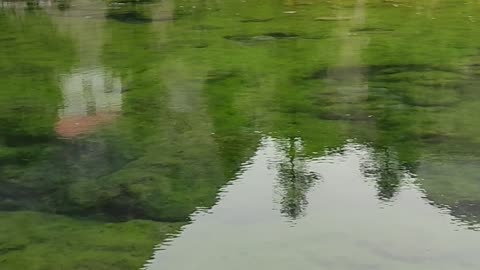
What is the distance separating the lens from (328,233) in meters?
2.67

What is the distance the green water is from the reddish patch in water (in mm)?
19

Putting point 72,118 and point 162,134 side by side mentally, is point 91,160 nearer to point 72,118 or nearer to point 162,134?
point 162,134

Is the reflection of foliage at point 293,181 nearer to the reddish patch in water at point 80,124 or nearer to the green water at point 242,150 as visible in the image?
the green water at point 242,150

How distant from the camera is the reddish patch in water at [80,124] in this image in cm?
378

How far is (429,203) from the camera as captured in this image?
2863mm

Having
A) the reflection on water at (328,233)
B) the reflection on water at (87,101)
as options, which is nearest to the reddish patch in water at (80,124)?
the reflection on water at (87,101)

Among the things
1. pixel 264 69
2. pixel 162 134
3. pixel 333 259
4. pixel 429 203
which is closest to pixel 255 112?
pixel 162 134

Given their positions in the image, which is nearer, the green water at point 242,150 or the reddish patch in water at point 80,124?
the green water at point 242,150

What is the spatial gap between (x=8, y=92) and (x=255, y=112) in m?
1.56

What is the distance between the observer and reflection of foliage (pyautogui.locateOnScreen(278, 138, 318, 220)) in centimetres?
290

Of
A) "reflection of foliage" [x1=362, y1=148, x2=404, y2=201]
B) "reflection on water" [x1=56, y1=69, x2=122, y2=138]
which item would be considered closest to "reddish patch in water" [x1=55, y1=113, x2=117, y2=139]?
"reflection on water" [x1=56, y1=69, x2=122, y2=138]

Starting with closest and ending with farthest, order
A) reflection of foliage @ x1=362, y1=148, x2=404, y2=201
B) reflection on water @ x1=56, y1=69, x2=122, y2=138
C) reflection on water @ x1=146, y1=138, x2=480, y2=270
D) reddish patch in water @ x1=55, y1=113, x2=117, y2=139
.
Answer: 1. reflection on water @ x1=146, y1=138, x2=480, y2=270
2. reflection of foliage @ x1=362, y1=148, x2=404, y2=201
3. reddish patch in water @ x1=55, y1=113, x2=117, y2=139
4. reflection on water @ x1=56, y1=69, x2=122, y2=138

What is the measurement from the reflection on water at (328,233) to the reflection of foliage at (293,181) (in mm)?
35

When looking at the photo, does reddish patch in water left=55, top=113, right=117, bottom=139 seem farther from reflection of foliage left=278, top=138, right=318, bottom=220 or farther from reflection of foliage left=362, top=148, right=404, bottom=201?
reflection of foliage left=362, top=148, right=404, bottom=201
